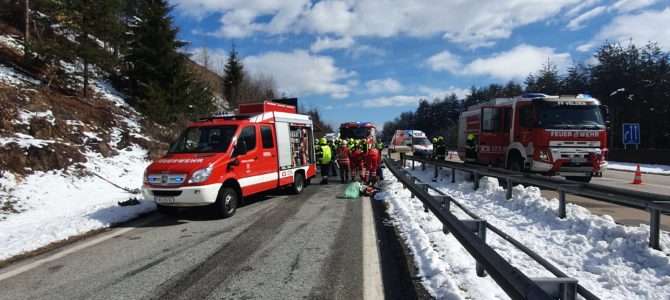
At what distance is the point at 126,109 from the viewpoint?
21.1 metres

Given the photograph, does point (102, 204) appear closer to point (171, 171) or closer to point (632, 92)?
point (171, 171)

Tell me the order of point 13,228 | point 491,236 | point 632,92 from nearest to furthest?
point 491,236
point 13,228
point 632,92

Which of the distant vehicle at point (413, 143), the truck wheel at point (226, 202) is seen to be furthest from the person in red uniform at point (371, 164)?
the distant vehicle at point (413, 143)

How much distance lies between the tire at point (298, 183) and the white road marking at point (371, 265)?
4286mm

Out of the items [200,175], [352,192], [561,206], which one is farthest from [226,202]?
[561,206]

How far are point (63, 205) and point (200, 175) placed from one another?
472cm

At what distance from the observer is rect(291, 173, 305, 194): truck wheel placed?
38.9 feet

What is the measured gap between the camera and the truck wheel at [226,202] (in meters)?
8.16

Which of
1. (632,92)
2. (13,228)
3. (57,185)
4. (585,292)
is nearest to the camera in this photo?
(585,292)

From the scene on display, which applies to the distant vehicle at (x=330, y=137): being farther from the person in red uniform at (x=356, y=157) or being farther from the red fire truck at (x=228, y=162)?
the red fire truck at (x=228, y=162)

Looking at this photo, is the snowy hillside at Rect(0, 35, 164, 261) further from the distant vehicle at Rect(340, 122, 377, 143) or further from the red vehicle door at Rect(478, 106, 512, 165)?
the red vehicle door at Rect(478, 106, 512, 165)

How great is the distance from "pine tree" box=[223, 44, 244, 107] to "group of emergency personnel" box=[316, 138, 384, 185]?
37.6m

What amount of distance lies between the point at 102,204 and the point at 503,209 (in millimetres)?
9115

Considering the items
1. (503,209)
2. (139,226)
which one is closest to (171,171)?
(139,226)
